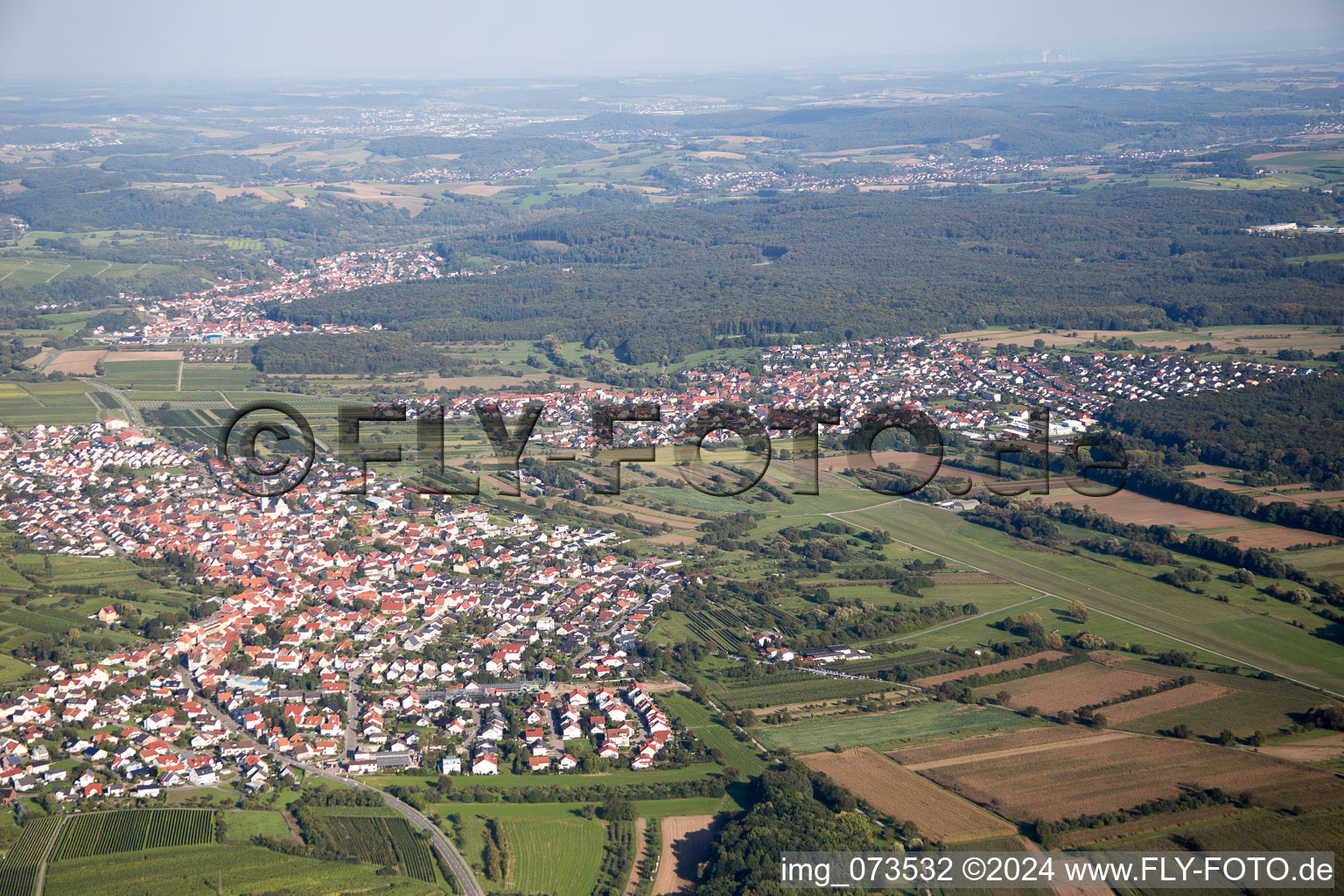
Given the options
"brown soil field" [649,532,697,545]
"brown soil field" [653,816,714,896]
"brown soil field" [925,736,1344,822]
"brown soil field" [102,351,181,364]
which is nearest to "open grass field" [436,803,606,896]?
"brown soil field" [653,816,714,896]

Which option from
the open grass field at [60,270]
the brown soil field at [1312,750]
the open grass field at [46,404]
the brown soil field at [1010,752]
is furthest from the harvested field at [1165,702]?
the open grass field at [60,270]

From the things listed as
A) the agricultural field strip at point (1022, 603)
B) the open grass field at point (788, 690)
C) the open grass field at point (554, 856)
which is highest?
the agricultural field strip at point (1022, 603)

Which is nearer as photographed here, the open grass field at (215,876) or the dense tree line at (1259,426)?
the open grass field at (215,876)

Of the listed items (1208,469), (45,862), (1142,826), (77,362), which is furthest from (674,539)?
(77,362)

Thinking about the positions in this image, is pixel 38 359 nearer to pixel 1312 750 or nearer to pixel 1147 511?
pixel 1147 511

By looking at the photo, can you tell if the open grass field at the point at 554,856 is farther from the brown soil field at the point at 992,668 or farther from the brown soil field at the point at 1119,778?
the brown soil field at the point at 992,668

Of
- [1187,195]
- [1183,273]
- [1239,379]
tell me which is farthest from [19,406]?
[1187,195]
